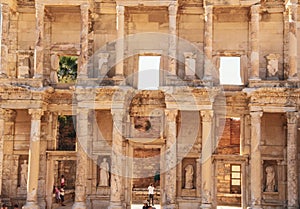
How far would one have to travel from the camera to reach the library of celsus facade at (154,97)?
19.0m

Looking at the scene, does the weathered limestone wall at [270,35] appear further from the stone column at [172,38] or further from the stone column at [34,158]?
the stone column at [34,158]

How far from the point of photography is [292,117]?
18703 millimetres

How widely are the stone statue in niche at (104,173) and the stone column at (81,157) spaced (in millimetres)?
879

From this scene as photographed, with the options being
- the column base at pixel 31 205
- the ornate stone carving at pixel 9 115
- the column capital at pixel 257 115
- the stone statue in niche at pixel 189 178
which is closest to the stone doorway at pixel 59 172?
the column base at pixel 31 205

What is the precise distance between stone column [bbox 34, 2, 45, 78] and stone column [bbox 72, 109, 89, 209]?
2.36 m

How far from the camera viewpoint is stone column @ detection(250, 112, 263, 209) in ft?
60.8

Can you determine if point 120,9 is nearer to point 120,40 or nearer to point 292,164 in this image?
point 120,40

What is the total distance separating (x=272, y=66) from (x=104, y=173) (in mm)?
8020

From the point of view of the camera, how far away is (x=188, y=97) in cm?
1911

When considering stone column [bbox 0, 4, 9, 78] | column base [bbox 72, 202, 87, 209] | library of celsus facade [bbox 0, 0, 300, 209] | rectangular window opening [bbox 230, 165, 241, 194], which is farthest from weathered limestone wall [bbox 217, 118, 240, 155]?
stone column [bbox 0, 4, 9, 78]

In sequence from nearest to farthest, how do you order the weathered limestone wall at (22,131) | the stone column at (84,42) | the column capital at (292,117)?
1. the column capital at (292,117)
2. the stone column at (84,42)
3. the weathered limestone wall at (22,131)

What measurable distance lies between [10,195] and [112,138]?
4.83 meters

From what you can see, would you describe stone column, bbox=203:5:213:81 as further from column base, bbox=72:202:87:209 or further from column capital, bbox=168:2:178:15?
column base, bbox=72:202:87:209

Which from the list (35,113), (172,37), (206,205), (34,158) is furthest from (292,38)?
(34,158)
